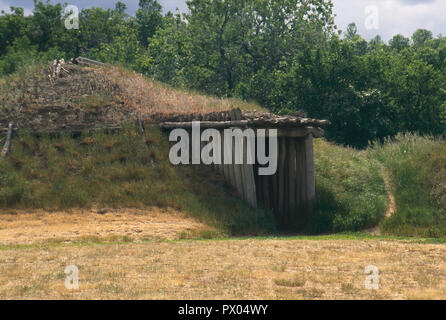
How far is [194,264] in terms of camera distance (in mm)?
8969

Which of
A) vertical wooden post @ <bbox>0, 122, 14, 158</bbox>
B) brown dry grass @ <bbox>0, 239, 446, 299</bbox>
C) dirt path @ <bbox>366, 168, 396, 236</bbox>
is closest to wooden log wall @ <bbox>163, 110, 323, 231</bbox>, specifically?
dirt path @ <bbox>366, 168, 396, 236</bbox>

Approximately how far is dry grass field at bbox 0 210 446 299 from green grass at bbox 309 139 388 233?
2.31m

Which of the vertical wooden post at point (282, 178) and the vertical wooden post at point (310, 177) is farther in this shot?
the vertical wooden post at point (282, 178)

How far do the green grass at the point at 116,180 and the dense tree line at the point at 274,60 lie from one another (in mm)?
8105

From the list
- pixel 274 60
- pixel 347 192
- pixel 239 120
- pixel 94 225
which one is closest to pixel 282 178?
pixel 347 192

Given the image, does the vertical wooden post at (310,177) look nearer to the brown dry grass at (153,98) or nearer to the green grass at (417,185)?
the green grass at (417,185)

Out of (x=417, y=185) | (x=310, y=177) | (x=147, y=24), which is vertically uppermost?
(x=147, y=24)

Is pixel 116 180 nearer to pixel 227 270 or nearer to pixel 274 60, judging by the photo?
pixel 227 270

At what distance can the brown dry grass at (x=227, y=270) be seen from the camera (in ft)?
23.2

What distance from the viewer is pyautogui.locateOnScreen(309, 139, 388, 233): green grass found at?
14883 mm

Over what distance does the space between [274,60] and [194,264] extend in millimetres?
27054

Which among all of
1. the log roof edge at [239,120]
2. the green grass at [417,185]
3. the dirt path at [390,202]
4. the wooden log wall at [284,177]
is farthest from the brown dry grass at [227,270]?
the log roof edge at [239,120]

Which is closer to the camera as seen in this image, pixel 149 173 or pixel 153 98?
pixel 149 173
